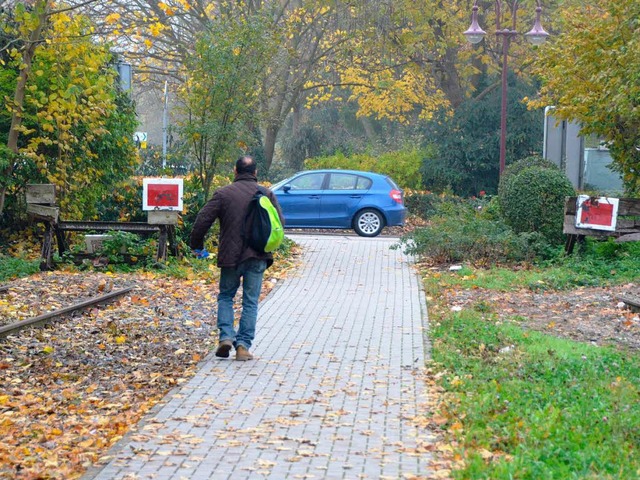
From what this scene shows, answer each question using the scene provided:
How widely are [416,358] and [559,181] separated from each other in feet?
34.0

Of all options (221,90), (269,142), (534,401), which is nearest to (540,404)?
(534,401)

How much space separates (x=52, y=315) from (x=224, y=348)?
9.45 ft

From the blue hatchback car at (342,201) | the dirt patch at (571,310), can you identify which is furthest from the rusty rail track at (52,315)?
the blue hatchback car at (342,201)

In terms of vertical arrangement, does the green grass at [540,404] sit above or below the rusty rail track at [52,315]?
above

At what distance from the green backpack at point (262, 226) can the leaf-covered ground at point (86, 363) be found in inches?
48.4

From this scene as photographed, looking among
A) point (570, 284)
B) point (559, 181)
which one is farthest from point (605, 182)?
point (570, 284)

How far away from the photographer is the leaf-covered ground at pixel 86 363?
6781 millimetres

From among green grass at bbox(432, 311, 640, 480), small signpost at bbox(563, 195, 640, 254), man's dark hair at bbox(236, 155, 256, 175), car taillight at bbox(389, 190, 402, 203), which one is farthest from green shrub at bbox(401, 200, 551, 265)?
man's dark hair at bbox(236, 155, 256, 175)

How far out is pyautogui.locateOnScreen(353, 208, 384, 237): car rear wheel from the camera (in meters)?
25.1

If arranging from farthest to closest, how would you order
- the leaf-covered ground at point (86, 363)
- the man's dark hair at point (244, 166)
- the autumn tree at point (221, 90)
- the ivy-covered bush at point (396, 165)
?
the ivy-covered bush at point (396, 165), the autumn tree at point (221, 90), the man's dark hair at point (244, 166), the leaf-covered ground at point (86, 363)

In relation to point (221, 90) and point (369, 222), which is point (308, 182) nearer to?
point (369, 222)

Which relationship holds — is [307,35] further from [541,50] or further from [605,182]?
[541,50]

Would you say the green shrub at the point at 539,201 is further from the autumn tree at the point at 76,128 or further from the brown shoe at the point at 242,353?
the brown shoe at the point at 242,353

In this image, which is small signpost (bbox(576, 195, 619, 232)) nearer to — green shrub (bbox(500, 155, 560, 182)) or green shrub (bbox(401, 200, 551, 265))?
green shrub (bbox(401, 200, 551, 265))
